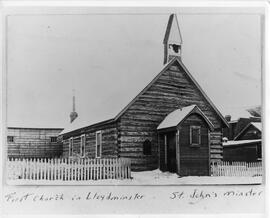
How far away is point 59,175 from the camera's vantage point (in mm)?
5047

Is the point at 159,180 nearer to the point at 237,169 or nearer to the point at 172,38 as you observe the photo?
the point at 237,169

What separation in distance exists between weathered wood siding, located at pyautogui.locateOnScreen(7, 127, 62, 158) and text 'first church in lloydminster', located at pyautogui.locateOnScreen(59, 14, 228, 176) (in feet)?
0.36

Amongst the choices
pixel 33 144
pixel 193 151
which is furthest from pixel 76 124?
pixel 193 151

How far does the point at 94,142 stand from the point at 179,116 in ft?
3.30

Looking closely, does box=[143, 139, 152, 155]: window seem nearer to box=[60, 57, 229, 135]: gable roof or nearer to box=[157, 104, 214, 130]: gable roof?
box=[157, 104, 214, 130]: gable roof

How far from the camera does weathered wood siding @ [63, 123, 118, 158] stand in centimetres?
519

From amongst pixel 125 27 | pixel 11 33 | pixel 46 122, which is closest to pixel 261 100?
pixel 125 27

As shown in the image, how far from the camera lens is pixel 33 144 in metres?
5.09

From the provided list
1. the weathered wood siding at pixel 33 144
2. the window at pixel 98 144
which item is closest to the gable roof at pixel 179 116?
the window at pixel 98 144

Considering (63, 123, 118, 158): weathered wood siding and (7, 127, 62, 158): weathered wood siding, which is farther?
(63, 123, 118, 158): weathered wood siding

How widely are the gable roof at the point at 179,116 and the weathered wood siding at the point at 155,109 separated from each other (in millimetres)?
41

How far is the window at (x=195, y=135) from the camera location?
540cm

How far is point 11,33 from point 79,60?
78cm

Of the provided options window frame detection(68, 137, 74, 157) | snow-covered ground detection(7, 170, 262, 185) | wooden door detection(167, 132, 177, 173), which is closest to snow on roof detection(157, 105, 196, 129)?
wooden door detection(167, 132, 177, 173)
